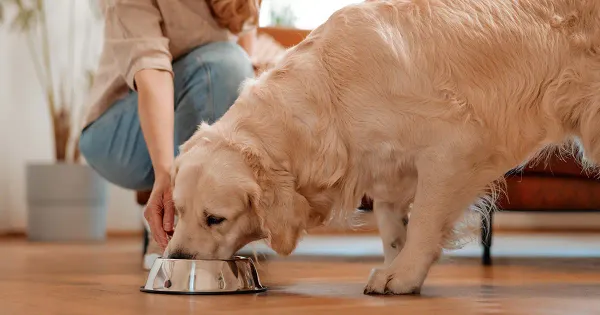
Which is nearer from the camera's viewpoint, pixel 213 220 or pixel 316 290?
pixel 213 220

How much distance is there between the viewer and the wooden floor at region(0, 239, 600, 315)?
166cm

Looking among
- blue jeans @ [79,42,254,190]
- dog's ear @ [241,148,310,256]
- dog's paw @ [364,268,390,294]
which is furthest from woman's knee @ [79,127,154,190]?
dog's paw @ [364,268,390,294]

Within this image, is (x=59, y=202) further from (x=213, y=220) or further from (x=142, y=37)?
(x=213, y=220)

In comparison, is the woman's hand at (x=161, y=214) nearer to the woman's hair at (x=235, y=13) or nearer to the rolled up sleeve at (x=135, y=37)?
the rolled up sleeve at (x=135, y=37)

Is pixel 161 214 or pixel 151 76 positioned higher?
pixel 151 76

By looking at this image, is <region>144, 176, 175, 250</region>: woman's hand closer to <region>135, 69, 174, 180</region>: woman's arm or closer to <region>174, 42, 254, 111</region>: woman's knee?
<region>135, 69, 174, 180</region>: woman's arm

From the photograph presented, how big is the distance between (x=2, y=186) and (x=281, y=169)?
3.64m

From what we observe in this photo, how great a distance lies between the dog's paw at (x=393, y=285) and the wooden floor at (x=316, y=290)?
3cm

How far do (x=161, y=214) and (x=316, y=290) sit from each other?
0.42 metres

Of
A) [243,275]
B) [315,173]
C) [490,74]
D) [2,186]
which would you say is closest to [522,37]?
[490,74]

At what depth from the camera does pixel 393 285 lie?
1.91 m

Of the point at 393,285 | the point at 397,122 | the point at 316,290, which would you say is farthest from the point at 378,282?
the point at 397,122

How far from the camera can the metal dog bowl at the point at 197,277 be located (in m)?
1.89

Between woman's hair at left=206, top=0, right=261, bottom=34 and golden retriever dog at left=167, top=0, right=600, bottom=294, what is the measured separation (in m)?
0.67
